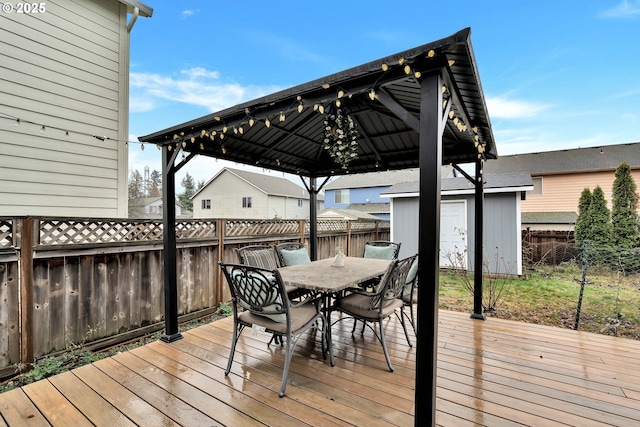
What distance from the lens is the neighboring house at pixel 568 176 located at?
35.7 feet

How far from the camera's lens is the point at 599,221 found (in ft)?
25.7

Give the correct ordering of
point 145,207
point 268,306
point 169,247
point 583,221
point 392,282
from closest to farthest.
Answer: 1. point 268,306
2. point 392,282
3. point 169,247
4. point 583,221
5. point 145,207

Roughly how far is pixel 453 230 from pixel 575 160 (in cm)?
842

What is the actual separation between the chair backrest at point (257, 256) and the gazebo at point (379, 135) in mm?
765

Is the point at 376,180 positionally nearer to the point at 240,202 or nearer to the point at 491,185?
the point at 240,202

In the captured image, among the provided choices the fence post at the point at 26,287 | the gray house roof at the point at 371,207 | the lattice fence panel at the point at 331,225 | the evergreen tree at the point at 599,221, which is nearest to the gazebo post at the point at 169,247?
the fence post at the point at 26,287

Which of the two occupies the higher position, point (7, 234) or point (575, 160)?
point (575, 160)

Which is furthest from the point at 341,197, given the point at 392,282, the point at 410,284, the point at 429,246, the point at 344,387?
the point at 429,246

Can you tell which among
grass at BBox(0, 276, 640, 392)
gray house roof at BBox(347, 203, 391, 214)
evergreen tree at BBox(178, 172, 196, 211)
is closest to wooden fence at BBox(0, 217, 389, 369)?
grass at BBox(0, 276, 640, 392)

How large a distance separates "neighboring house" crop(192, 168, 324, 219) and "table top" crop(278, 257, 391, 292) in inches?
534

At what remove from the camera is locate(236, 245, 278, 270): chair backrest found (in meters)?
3.57

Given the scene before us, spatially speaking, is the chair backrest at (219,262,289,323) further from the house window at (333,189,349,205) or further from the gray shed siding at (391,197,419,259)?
the house window at (333,189,349,205)

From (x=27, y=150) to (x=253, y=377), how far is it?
12.2 ft

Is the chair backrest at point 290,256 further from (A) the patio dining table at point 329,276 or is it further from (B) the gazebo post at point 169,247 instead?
(B) the gazebo post at point 169,247
